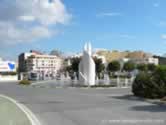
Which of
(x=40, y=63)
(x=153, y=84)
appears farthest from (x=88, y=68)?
(x=40, y=63)

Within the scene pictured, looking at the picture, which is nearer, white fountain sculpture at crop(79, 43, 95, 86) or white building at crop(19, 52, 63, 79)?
white fountain sculpture at crop(79, 43, 95, 86)

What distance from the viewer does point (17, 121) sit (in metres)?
13.0

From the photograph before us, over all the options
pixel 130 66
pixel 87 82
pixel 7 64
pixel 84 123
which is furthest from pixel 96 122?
pixel 130 66

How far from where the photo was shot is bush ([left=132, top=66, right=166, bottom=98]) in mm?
25469

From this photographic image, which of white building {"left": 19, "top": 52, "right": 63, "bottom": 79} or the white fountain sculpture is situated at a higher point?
white building {"left": 19, "top": 52, "right": 63, "bottom": 79}

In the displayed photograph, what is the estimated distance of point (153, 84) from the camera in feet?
84.7

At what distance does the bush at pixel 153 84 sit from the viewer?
25.5m

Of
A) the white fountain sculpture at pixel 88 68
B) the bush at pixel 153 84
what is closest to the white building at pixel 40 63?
the white fountain sculpture at pixel 88 68

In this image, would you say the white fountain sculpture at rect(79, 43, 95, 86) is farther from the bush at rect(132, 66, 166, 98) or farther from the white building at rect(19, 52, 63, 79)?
the white building at rect(19, 52, 63, 79)

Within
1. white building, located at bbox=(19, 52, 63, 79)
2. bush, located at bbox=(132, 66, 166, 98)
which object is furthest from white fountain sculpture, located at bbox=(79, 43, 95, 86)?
white building, located at bbox=(19, 52, 63, 79)

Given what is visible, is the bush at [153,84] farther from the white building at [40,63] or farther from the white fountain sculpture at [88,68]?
the white building at [40,63]

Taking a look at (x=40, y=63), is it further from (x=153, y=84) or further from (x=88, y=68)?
(x=153, y=84)

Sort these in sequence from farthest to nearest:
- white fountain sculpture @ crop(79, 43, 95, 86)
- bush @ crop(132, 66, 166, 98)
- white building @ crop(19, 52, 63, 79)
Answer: white building @ crop(19, 52, 63, 79) < white fountain sculpture @ crop(79, 43, 95, 86) < bush @ crop(132, 66, 166, 98)

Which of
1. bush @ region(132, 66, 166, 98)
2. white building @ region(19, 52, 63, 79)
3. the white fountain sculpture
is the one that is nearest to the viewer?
bush @ region(132, 66, 166, 98)
